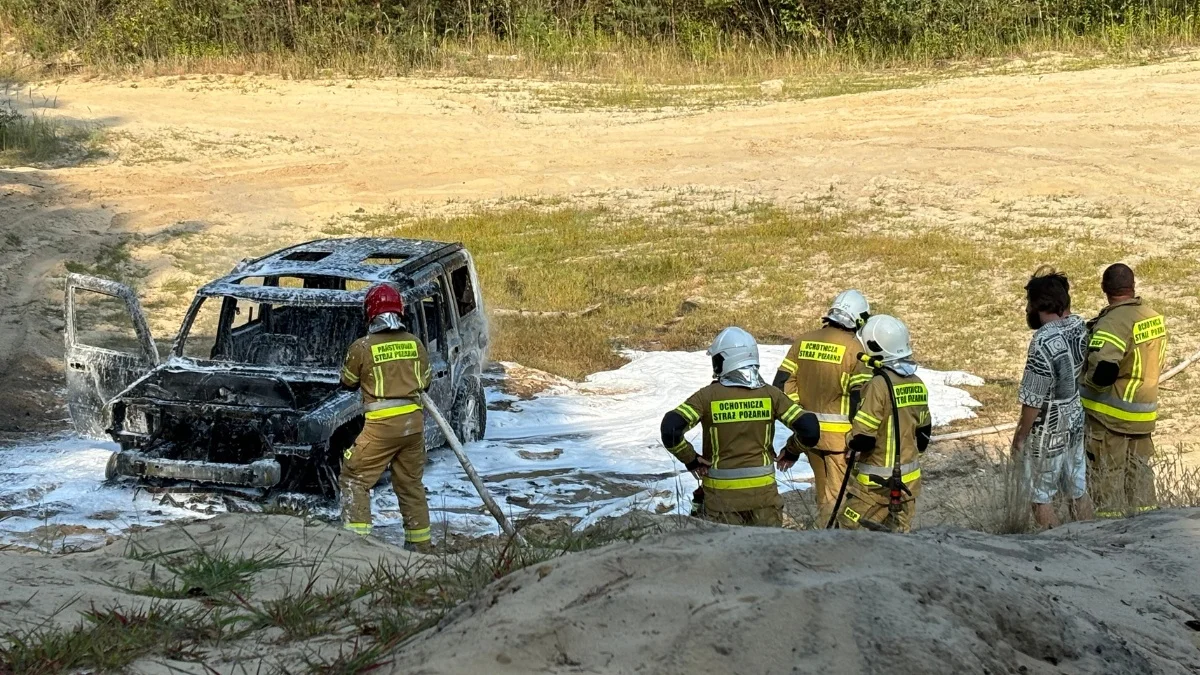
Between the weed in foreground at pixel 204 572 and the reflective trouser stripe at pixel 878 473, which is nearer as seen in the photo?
the weed in foreground at pixel 204 572

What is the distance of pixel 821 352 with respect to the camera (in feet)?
25.9

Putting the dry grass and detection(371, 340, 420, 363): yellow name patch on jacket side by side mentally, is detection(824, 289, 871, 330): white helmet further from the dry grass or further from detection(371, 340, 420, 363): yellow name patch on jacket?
the dry grass

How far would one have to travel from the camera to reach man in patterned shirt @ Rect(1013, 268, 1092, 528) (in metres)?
7.39

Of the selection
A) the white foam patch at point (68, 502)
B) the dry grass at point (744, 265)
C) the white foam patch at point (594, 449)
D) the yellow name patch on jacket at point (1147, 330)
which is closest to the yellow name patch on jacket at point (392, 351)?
the white foam patch at point (594, 449)

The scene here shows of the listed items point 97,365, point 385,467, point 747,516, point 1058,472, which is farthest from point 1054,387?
point 97,365

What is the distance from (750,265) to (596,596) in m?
13.7

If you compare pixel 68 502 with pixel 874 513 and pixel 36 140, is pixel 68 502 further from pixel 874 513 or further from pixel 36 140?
pixel 36 140

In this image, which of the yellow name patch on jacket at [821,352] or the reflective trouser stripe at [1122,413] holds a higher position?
the yellow name patch on jacket at [821,352]

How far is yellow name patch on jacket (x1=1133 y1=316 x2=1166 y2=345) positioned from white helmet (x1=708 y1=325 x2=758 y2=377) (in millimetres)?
2616

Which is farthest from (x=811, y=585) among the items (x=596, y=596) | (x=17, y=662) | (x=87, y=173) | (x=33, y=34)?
(x=33, y=34)

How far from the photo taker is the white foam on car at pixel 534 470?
910 cm

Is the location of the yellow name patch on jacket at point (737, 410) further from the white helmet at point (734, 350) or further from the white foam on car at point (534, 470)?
the white foam on car at point (534, 470)

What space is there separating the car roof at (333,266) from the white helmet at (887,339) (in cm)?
444

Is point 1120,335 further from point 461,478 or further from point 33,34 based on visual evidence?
point 33,34
